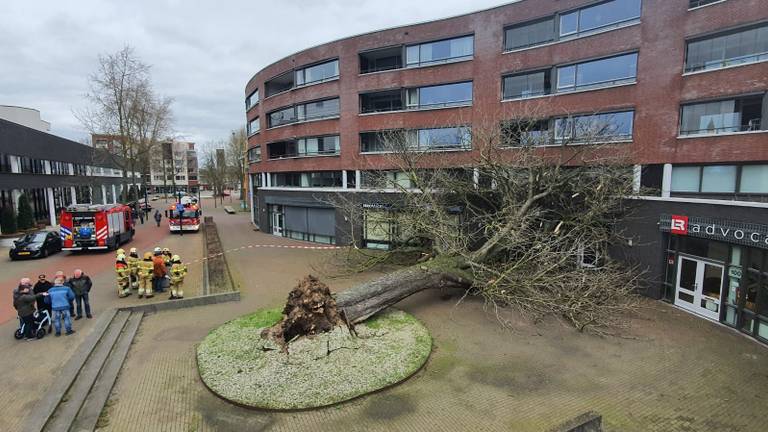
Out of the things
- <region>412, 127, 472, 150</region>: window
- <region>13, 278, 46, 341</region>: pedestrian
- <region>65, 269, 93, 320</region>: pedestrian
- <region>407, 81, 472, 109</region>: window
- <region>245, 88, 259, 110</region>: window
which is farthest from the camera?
<region>245, 88, 259, 110</region>: window

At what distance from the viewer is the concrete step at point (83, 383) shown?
21.0ft

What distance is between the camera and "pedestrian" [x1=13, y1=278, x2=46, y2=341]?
910 centimetres

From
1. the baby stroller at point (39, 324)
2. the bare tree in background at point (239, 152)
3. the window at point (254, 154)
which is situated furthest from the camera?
the bare tree in background at point (239, 152)

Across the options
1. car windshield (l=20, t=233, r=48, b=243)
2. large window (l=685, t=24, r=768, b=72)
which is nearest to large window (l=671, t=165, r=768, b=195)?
large window (l=685, t=24, r=768, b=72)

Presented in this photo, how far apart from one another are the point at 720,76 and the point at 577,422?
13.1 m

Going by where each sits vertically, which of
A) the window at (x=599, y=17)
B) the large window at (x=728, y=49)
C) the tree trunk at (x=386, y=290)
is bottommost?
the tree trunk at (x=386, y=290)

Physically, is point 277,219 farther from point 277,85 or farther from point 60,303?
point 60,303

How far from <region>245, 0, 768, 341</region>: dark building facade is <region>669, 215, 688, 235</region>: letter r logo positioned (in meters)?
0.04

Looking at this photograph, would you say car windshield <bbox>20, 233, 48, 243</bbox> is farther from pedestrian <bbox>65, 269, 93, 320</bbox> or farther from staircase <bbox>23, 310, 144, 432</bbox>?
staircase <bbox>23, 310, 144, 432</bbox>

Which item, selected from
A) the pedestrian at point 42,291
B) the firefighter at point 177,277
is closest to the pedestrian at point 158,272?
the firefighter at point 177,277

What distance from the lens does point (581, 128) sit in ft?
51.7

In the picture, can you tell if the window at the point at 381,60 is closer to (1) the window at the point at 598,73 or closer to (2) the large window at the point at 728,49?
(1) the window at the point at 598,73

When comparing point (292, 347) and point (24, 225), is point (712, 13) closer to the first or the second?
point (292, 347)

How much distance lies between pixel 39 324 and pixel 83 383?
11.5 feet
